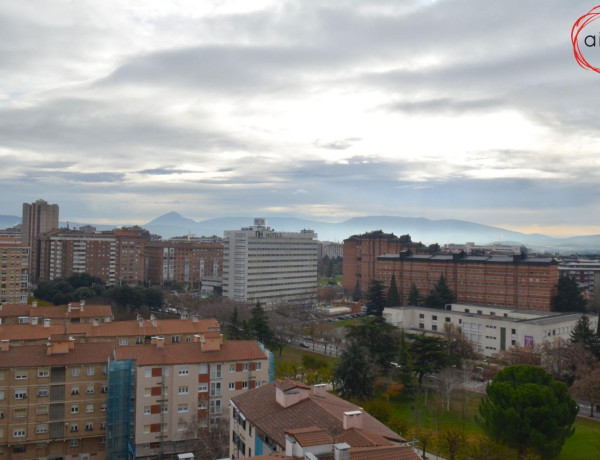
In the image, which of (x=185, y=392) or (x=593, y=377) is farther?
(x=593, y=377)

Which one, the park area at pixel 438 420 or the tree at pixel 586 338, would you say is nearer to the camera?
the park area at pixel 438 420

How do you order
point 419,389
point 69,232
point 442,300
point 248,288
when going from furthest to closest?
point 69,232
point 248,288
point 442,300
point 419,389

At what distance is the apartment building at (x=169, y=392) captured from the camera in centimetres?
2417

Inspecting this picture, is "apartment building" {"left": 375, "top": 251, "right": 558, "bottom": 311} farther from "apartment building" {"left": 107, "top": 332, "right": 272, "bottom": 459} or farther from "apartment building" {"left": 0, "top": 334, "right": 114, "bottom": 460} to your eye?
"apartment building" {"left": 0, "top": 334, "right": 114, "bottom": 460}

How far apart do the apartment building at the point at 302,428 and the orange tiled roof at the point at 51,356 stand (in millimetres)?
9687

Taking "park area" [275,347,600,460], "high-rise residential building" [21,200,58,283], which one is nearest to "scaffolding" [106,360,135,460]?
"park area" [275,347,600,460]

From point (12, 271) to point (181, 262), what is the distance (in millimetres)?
39635

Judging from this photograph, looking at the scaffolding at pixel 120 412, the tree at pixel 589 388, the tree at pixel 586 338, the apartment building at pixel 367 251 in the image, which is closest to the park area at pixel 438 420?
the tree at pixel 589 388

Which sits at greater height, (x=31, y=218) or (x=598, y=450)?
(x=31, y=218)

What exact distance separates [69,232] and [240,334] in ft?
194

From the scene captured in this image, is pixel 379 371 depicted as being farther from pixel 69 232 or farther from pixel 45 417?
pixel 69 232

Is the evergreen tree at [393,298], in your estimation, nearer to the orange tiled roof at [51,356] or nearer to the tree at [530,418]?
the tree at [530,418]

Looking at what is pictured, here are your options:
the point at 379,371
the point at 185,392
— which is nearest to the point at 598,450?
the point at 379,371

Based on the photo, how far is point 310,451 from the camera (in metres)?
13.1
